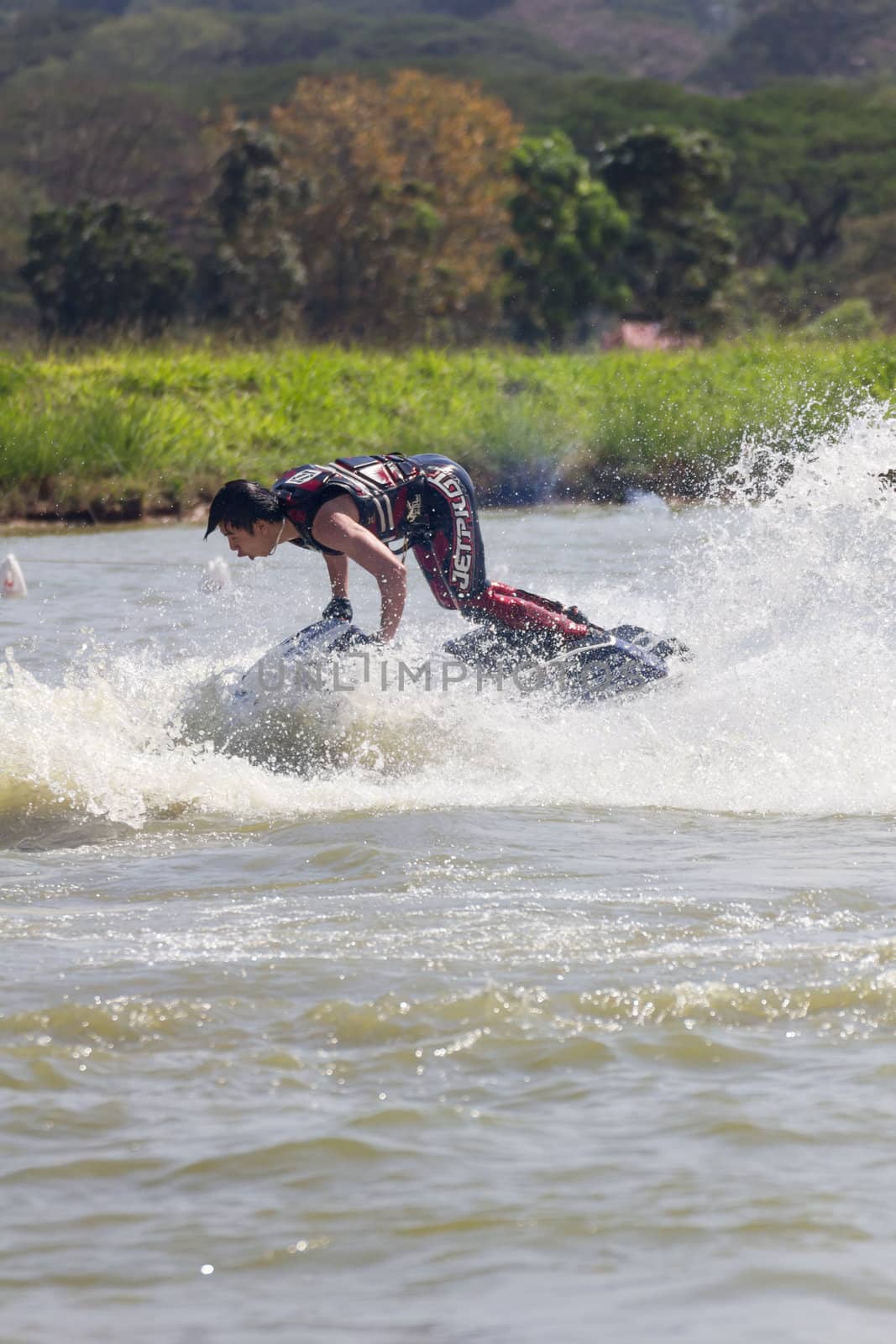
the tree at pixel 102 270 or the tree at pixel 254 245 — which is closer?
the tree at pixel 102 270

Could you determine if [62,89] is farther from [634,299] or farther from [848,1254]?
[848,1254]

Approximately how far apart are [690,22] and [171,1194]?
107999 millimetres

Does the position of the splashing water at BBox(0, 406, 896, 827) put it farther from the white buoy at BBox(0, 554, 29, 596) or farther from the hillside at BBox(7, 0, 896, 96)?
the hillside at BBox(7, 0, 896, 96)

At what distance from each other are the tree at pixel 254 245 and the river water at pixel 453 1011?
28.4m

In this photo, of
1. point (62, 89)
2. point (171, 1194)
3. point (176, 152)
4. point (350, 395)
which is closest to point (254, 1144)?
point (171, 1194)

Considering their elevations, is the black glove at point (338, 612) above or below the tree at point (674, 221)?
below

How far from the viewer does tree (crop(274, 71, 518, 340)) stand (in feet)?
126

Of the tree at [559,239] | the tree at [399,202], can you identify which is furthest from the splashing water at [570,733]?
the tree at [399,202]

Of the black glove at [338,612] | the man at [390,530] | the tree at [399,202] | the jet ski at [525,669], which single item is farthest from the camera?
the tree at [399,202]

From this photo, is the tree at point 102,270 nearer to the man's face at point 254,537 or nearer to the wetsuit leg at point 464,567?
the wetsuit leg at point 464,567

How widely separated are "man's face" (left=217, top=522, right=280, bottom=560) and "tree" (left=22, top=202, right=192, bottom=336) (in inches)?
1086

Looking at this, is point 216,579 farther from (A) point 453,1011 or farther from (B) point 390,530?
(A) point 453,1011

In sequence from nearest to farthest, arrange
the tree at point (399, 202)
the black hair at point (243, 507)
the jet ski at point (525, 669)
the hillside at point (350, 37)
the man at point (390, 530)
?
the black hair at point (243, 507) → the man at point (390, 530) → the jet ski at point (525, 669) → the tree at point (399, 202) → the hillside at point (350, 37)

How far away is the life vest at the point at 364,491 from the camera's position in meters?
7.37
